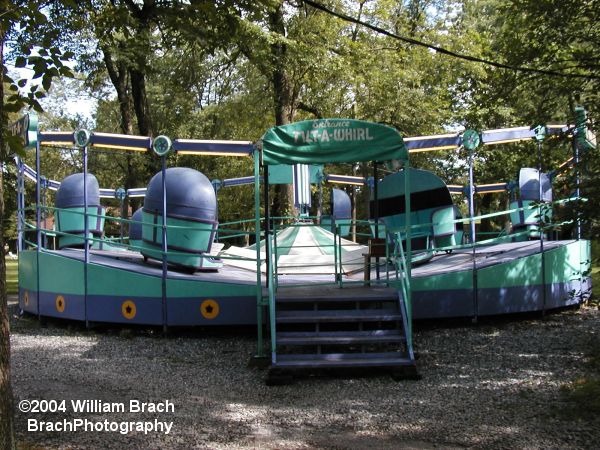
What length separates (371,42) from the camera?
2964 cm

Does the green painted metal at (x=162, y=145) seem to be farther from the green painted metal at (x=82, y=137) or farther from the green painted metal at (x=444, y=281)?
the green painted metal at (x=444, y=281)

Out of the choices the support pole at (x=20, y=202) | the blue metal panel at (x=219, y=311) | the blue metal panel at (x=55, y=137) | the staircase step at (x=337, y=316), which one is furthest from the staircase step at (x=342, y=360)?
the support pole at (x=20, y=202)

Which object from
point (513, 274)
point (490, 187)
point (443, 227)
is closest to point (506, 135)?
point (443, 227)

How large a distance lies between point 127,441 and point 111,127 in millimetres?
40512

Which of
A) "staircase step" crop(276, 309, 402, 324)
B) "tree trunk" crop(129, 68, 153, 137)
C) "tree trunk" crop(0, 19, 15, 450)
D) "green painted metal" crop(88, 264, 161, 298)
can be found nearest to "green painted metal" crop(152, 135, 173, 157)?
"green painted metal" crop(88, 264, 161, 298)

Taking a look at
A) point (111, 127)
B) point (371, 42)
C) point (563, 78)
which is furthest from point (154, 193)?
point (111, 127)

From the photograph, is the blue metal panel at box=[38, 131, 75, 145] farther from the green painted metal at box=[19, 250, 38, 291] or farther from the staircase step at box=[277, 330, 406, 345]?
the staircase step at box=[277, 330, 406, 345]

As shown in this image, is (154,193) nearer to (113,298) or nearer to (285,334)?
(113,298)

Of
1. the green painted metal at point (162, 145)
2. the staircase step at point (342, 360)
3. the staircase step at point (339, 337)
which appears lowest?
the staircase step at point (342, 360)

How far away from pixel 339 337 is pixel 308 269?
5.74m

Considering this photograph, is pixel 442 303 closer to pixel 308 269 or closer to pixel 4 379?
pixel 308 269

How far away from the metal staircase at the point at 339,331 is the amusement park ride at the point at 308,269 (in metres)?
0.02

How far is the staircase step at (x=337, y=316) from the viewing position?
8.93 m

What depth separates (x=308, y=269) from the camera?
567 inches
